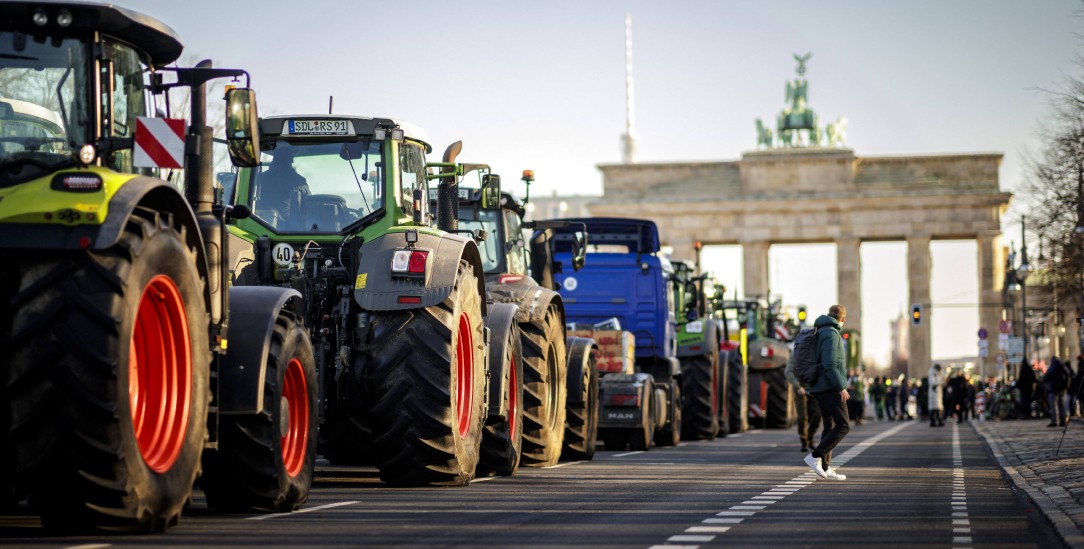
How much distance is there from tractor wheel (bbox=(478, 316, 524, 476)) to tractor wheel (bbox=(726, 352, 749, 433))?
1791 cm

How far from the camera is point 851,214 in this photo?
99.7 metres

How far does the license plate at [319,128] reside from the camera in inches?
608

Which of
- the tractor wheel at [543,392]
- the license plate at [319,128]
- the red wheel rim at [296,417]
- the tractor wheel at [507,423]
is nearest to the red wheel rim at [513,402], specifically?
the tractor wheel at [507,423]

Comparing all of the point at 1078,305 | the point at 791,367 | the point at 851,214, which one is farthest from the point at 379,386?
the point at 851,214

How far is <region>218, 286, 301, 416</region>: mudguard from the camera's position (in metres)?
11.2

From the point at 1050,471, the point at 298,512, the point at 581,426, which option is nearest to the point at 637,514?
the point at 298,512

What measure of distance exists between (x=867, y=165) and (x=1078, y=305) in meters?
46.4

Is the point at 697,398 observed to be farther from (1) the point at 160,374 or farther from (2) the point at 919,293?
(2) the point at 919,293

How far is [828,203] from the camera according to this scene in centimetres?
9900

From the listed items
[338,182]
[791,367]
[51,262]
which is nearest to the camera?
[51,262]

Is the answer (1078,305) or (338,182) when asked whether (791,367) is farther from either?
(1078,305)

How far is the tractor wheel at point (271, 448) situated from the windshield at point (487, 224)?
8.61 m

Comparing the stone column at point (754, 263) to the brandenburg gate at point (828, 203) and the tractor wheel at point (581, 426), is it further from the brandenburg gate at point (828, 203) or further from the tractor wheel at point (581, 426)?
the tractor wheel at point (581, 426)

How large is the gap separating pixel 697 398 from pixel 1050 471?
12449 mm
